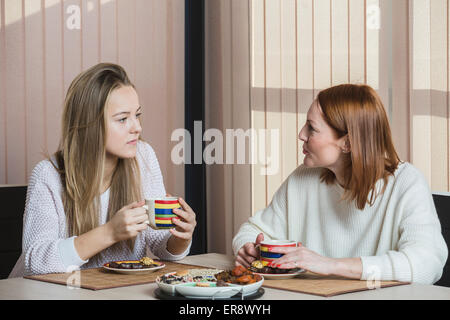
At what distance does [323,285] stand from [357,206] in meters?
0.42

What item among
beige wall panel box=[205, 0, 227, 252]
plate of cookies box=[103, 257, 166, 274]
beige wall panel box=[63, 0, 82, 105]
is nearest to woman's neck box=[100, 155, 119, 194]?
plate of cookies box=[103, 257, 166, 274]

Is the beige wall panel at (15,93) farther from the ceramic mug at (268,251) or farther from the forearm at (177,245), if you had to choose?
the ceramic mug at (268,251)

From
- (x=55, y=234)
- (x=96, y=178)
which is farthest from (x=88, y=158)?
(x=55, y=234)

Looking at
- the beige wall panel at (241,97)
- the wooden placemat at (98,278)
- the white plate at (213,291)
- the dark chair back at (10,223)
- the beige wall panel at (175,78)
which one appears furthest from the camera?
the beige wall panel at (175,78)

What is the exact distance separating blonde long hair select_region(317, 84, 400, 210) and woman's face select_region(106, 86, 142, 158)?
588 millimetres

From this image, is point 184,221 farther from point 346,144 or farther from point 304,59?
point 304,59

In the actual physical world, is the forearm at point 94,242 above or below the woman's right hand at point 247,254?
above

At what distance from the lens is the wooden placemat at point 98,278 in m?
1.38

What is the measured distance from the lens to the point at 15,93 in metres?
2.74

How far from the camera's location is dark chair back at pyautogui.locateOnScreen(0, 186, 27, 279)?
2.21 meters

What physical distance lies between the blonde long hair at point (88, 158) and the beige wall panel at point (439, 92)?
128 centimetres

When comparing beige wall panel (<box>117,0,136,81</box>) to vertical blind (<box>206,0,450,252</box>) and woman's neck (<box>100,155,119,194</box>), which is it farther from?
woman's neck (<box>100,155,119,194</box>)

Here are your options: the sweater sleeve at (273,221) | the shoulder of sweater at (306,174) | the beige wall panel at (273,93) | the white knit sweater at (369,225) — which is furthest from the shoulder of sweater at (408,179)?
the beige wall panel at (273,93)
